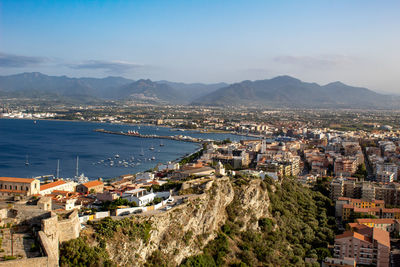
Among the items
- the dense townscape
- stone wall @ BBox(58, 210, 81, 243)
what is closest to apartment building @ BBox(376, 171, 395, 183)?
the dense townscape

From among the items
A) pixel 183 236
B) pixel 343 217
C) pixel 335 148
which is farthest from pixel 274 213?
pixel 335 148

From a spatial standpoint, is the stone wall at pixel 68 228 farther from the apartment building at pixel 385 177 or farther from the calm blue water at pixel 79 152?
the apartment building at pixel 385 177

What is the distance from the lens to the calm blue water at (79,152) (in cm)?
3039

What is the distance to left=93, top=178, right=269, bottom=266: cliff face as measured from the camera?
30.6ft

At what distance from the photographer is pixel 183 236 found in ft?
37.1

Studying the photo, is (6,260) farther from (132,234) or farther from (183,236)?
(183,236)

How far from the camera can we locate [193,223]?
1182 centimetres

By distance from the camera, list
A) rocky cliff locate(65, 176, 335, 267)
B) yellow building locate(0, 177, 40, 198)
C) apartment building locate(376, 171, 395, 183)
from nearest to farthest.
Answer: rocky cliff locate(65, 176, 335, 267) < yellow building locate(0, 177, 40, 198) < apartment building locate(376, 171, 395, 183)

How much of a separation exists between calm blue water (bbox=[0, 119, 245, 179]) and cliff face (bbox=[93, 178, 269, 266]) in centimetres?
1565

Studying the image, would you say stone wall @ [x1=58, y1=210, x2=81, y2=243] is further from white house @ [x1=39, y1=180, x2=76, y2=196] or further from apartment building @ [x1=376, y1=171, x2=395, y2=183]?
apartment building @ [x1=376, y1=171, x2=395, y2=183]

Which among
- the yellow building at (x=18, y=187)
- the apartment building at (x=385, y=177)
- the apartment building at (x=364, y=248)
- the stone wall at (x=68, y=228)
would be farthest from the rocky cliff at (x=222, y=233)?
the apartment building at (x=385, y=177)

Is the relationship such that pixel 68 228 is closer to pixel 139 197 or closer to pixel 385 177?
pixel 139 197

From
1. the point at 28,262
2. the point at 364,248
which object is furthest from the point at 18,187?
the point at 364,248

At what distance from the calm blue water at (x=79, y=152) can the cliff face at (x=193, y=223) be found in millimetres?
15649
